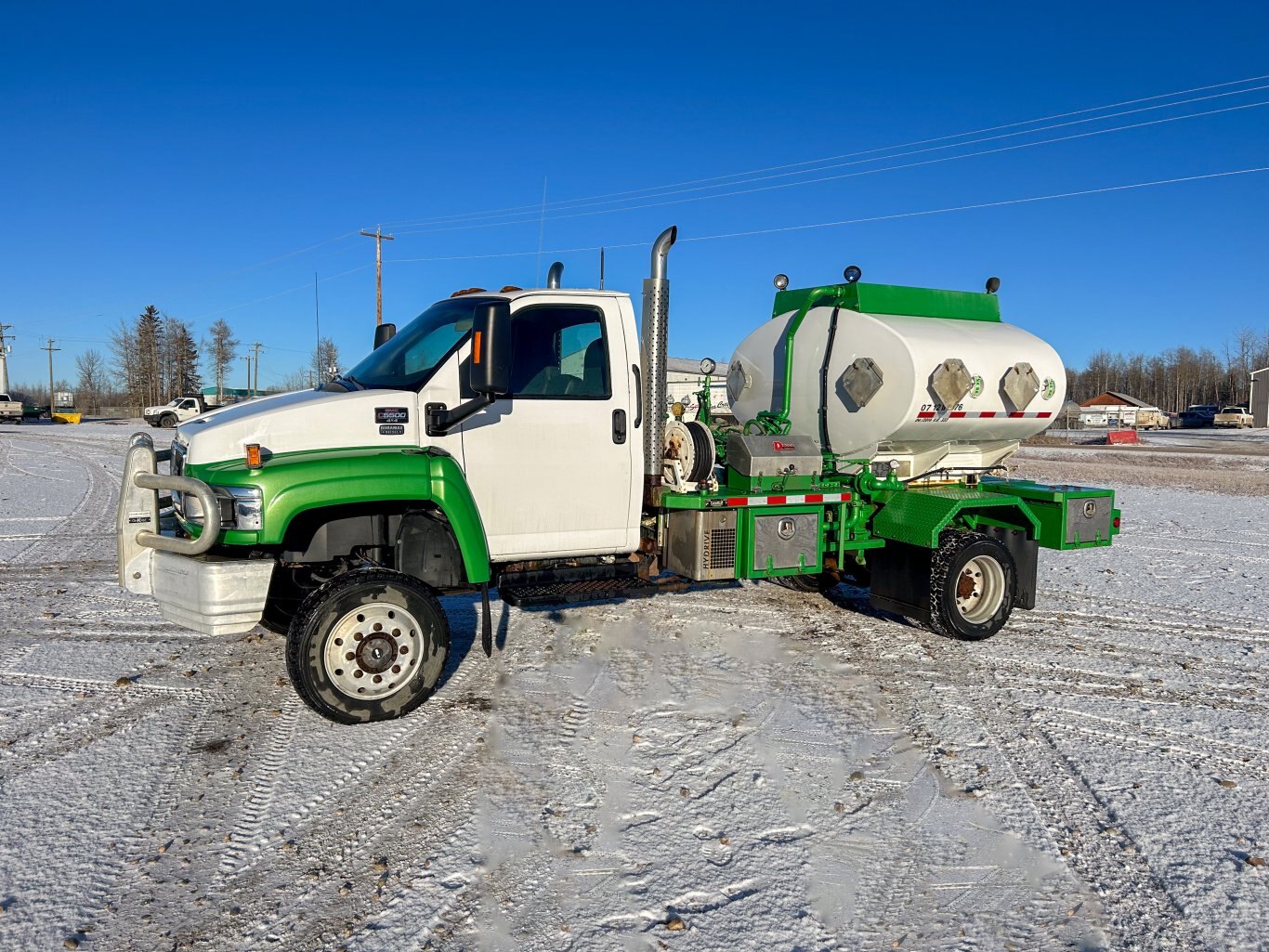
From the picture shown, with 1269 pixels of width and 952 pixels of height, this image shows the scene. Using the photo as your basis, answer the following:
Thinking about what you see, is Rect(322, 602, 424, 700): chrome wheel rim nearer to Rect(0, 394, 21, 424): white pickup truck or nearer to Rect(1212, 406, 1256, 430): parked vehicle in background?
Rect(0, 394, 21, 424): white pickup truck

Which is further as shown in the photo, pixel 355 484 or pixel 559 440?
pixel 559 440

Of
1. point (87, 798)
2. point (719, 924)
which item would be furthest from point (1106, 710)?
point (87, 798)

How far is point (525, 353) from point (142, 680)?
11.3 feet

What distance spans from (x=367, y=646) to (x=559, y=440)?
1.80 m

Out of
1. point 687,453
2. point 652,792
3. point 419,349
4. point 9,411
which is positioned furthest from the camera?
point 9,411

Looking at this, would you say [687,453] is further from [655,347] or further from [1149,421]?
[1149,421]

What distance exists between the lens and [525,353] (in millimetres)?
5984

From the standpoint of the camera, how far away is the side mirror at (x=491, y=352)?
17.1 feet

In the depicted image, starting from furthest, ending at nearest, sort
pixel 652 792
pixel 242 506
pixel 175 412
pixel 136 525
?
pixel 175 412 → pixel 136 525 → pixel 242 506 → pixel 652 792

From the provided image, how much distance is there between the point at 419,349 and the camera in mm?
5977

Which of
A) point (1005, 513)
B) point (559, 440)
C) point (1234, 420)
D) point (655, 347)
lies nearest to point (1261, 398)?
point (1234, 420)

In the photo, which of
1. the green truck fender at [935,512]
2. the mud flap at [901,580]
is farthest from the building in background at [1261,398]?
the mud flap at [901,580]

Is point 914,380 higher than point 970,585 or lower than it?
higher

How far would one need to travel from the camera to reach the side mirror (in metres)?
5.21
